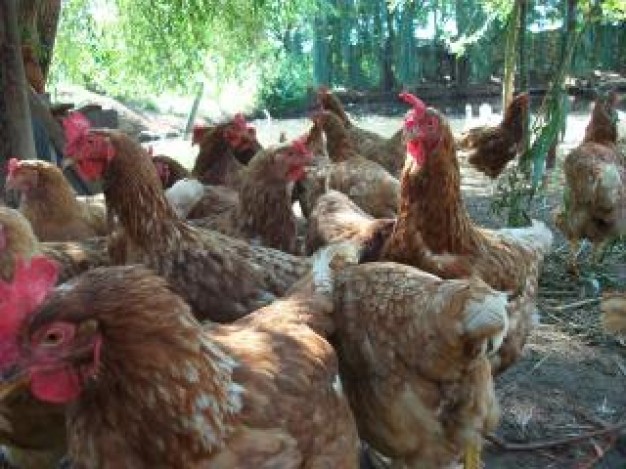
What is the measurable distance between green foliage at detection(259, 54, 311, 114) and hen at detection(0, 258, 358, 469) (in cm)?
2058

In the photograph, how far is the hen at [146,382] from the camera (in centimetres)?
161

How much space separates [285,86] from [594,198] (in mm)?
18707

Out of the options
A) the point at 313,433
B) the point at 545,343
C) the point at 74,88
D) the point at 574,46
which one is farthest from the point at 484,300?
the point at 74,88

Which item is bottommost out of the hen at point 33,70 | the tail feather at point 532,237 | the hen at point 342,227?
the tail feather at point 532,237

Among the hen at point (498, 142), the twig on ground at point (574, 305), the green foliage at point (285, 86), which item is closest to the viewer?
the twig on ground at point (574, 305)

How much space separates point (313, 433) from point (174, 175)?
4109 mm

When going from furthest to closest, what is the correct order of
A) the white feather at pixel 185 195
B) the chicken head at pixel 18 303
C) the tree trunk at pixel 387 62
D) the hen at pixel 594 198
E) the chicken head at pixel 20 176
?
the tree trunk at pixel 387 62 → the hen at pixel 594 198 → the white feather at pixel 185 195 → the chicken head at pixel 20 176 → the chicken head at pixel 18 303

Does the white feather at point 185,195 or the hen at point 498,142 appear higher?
the white feather at point 185,195

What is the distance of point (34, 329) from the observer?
1.60 meters

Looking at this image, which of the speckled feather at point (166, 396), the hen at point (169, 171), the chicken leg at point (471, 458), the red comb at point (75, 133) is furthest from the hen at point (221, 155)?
the speckled feather at point (166, 396)

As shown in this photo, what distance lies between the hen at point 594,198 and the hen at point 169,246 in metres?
3.08

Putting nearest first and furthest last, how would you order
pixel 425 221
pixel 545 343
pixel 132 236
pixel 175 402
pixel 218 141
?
pixel 175 402 → pixel 132 236 → pixel 425 221 → pixel 545 343 → pixel 218 141

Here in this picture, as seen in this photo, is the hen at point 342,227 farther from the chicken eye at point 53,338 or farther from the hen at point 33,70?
the hen at point 33,70

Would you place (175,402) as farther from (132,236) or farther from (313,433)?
(132,236)
